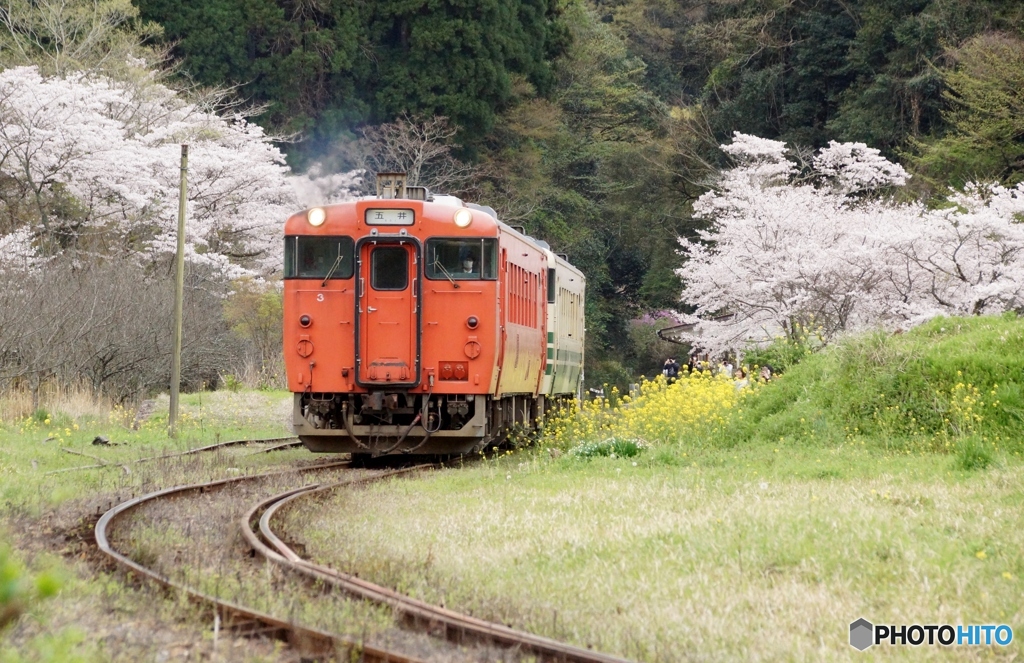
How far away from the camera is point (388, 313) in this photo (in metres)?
14.0

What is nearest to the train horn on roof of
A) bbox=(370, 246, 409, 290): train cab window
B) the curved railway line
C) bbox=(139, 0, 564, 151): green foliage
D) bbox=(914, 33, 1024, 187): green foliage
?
bbox=(370, 246, 409, 290): train cab window

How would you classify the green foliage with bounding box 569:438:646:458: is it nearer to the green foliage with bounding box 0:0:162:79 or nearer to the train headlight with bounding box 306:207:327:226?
the train headlight with bounding box 306:207:327:226

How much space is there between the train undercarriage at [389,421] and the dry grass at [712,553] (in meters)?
3.14

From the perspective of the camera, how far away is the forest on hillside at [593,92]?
111 ft

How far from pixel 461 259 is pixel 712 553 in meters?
7.21

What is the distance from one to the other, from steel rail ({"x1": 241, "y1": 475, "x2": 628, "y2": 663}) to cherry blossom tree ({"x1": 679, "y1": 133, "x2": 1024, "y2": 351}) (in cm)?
1521

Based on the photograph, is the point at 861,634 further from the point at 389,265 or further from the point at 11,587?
the point at 389,265

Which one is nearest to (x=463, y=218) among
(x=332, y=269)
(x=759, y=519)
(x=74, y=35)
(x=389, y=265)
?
(x=389, y=265)

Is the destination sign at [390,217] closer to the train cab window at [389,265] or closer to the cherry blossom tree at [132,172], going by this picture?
the train cab window at [389,265]

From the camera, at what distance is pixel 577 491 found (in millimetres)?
10461

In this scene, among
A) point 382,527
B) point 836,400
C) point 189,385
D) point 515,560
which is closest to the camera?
point 515,560

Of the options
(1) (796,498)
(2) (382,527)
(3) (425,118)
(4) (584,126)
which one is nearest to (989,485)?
(1) (796,498)

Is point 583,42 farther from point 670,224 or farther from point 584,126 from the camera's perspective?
point 670,224

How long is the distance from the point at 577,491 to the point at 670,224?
32492 mm
